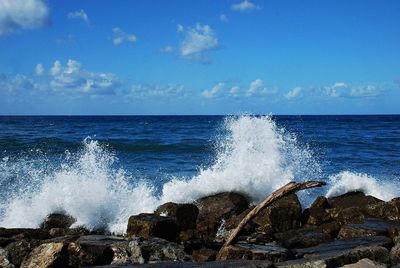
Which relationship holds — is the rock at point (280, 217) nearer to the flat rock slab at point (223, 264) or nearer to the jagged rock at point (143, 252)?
the jagged rock at point (143, 252)

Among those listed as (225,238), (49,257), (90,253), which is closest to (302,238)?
(225,238)

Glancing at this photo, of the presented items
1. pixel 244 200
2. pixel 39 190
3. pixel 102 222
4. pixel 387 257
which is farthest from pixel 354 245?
pixel 39 190

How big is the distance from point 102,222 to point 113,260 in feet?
12.9

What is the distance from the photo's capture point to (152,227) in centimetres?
753

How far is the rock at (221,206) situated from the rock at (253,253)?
3245mm

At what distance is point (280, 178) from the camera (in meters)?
12.2

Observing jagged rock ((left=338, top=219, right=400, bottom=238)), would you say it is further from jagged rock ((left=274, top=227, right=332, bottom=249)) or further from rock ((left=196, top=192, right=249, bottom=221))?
rock ((left=196, top=192, right=249, bottom=221))

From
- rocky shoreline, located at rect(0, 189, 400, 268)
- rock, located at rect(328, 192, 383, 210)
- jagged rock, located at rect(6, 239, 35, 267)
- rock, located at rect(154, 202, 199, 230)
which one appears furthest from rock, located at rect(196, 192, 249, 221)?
jagged rock, located at rect(6, 239, 35, 267)

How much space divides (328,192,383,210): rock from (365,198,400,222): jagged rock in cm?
34

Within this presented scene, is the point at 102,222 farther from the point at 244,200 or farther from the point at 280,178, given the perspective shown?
the point at 280,178

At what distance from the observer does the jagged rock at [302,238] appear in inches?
271

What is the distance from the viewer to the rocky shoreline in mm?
5840

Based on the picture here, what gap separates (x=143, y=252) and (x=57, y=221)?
14.1ft

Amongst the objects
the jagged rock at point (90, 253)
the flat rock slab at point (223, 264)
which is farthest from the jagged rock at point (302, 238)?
the jagged rock at point (90, 253)
